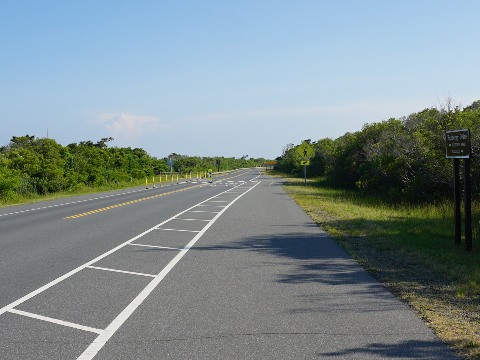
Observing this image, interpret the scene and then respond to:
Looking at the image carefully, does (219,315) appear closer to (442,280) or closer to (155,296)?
(155,296)

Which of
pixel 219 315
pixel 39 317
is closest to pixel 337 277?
pixel 219 315

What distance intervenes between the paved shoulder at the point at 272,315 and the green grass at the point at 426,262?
0.27 m

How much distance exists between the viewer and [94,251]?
11.5m

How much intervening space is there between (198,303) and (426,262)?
15.7ft

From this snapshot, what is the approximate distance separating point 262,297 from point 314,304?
79 centimetres

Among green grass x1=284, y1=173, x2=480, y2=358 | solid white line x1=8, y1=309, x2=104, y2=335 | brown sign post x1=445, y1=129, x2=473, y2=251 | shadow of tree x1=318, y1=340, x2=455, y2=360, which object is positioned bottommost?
green grass x1=284, y1=173, x2=480, y2=358

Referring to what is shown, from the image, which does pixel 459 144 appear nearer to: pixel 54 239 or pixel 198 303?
pixel 198 303

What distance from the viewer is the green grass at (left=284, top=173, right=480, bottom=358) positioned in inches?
234

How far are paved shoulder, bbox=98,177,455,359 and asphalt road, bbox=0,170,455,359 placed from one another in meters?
0.01

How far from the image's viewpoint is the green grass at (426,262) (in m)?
5.95

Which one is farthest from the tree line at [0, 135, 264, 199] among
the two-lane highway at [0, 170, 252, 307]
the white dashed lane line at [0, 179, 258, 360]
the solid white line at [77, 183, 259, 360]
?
the solid white line at [77, 183, 259, 360]

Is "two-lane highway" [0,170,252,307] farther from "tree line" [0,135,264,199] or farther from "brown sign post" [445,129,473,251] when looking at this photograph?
"tree line" [0,135,264,199]

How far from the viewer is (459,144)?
1122 cm

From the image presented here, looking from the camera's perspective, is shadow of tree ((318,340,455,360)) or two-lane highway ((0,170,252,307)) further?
two-lane highway ((0,170,252,307))
